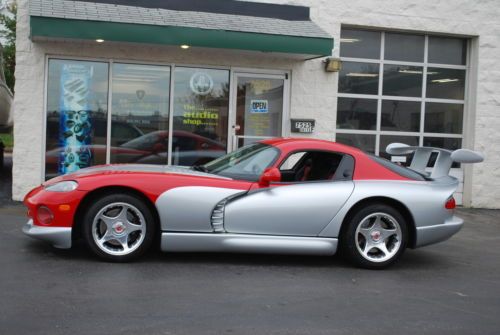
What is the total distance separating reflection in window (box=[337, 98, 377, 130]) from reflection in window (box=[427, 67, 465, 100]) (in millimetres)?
1304

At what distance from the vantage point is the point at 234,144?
11.0 metres

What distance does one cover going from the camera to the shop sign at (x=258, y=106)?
36.4ft

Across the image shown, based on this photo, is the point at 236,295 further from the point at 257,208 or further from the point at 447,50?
the point at 447,50

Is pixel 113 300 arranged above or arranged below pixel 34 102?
below

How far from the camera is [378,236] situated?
6449 mm

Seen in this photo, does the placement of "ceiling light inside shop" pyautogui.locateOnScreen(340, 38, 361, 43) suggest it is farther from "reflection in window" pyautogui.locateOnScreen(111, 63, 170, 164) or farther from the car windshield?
the car windshield

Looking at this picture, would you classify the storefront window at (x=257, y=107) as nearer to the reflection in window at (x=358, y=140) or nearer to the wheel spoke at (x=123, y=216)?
the reflection in window at (x=358, y=140)

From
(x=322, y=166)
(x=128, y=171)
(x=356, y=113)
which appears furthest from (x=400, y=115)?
(x=128, y=171)

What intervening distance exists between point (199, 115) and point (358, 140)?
10.4 ft

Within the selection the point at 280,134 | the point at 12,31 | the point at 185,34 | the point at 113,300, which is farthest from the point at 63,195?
the point at 12,31

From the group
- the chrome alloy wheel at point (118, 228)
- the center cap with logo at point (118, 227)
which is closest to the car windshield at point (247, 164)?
the chrome alloy wheel at point (118, 228)

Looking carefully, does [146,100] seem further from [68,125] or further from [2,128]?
[2,128]

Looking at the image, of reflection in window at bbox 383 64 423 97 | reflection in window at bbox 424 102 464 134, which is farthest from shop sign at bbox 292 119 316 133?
reflection in window at bbox 424 102 464 134

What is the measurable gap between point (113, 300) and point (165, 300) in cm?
41
